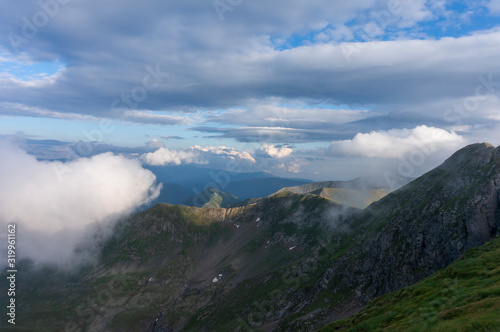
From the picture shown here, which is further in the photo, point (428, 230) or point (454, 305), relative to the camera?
point (428, 230)

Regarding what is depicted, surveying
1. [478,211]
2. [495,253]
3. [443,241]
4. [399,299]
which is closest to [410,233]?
[443,241]

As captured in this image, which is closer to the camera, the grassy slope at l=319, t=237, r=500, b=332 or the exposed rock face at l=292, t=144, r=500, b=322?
the grassy slope at l=319, t=237, r=500, b=332

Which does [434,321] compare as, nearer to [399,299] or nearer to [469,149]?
[399,299]

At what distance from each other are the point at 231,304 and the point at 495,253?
173 m

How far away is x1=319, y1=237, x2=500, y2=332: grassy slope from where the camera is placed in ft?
85.3

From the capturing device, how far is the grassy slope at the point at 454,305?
26.0 metres

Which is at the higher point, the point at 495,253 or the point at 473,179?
the point at 473,179

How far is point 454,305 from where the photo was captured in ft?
112

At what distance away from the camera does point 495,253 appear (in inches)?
2226

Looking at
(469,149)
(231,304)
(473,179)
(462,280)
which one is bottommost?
(231,304)

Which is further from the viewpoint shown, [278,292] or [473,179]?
[278,292]

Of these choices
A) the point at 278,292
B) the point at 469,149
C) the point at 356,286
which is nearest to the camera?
the point at 356,286

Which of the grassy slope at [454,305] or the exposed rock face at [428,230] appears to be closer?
the grassy slope at [454,305]

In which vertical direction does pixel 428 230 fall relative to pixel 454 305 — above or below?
below
